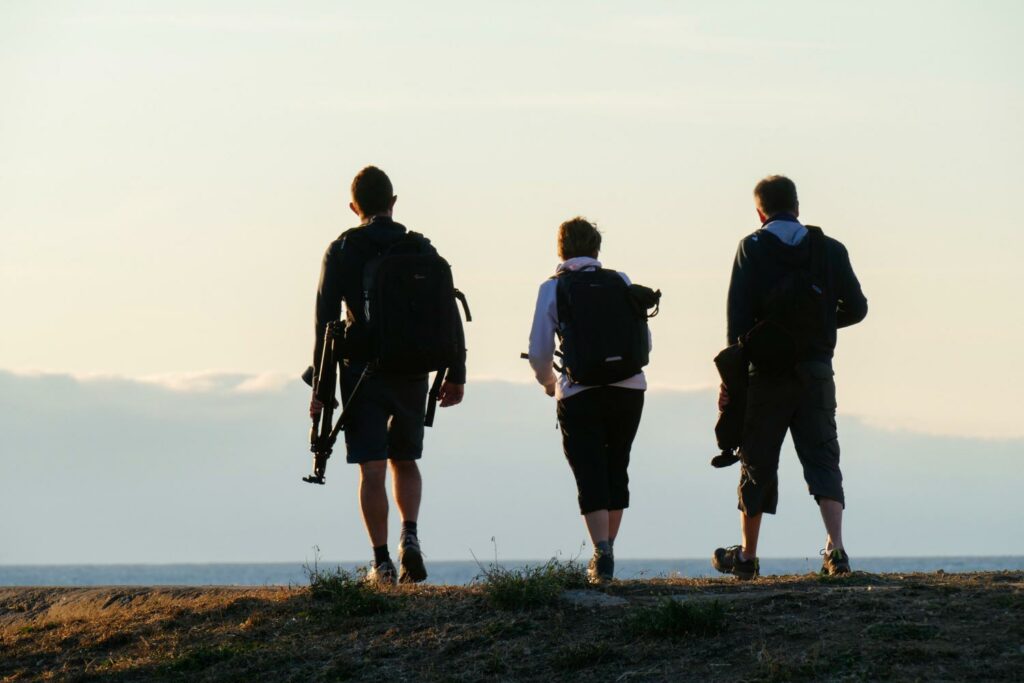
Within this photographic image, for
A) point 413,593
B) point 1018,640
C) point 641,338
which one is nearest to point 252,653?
point 413,593

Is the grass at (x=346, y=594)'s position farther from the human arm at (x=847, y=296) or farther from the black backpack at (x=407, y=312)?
the human arm at (x=847, y=296)

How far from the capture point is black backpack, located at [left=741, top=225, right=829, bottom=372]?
9719 mm

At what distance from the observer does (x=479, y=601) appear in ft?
30.1

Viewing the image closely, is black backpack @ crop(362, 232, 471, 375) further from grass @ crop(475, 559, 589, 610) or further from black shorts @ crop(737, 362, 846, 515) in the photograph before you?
black shorts @ crop(737, 362, 846, 515)

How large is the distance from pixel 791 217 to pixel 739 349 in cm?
87

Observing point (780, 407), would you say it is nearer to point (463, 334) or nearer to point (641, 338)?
point (641, 338)

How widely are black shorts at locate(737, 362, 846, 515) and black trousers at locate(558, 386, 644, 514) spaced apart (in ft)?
2.29

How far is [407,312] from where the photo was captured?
10.0 m

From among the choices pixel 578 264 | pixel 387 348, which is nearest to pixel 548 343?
pixel 578 264

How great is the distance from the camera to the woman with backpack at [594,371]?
967cm

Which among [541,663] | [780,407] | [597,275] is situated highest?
[597,275]

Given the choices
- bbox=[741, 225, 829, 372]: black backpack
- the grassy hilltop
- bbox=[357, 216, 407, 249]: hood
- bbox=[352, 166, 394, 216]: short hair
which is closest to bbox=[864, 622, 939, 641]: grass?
the grassy hilltop

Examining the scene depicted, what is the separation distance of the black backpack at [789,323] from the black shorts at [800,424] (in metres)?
0.15

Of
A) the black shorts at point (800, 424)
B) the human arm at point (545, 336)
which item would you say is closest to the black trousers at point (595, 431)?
the human arm at point (545, 336)
